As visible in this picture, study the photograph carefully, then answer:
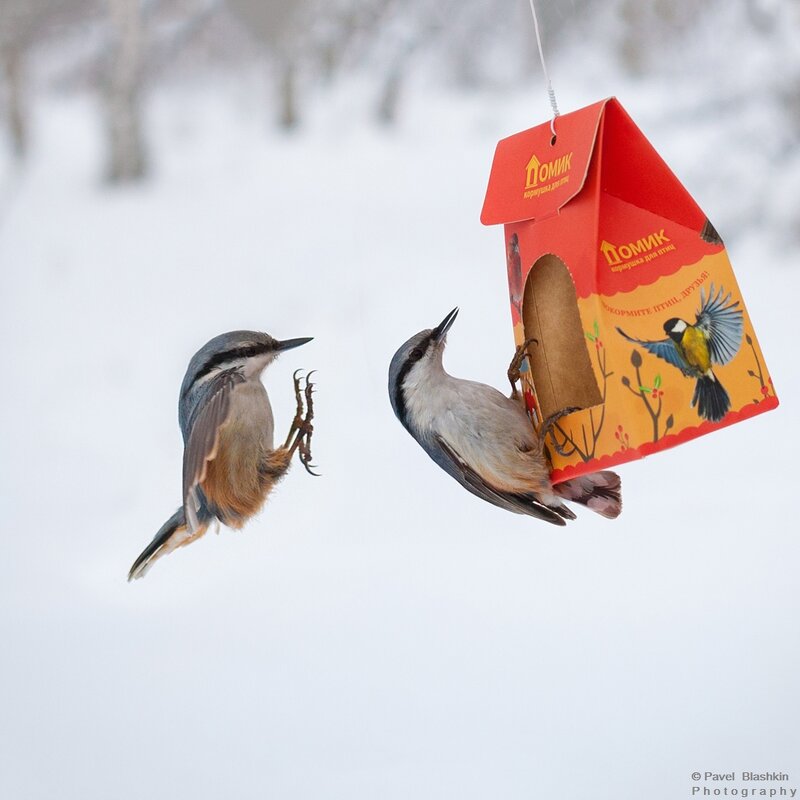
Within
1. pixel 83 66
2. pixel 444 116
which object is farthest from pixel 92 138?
pixel 444 116

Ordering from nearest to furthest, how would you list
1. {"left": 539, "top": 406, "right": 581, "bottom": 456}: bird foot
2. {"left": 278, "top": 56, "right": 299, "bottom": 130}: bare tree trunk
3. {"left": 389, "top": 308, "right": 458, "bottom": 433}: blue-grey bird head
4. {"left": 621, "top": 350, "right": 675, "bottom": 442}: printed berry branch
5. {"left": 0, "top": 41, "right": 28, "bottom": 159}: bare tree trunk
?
{"left": 621, "top": 350, "right": 675, "bottom": 442}: printed berry branch < {"left": 539, "top": 406, "right": 581, "bottom": 456}: bird foot < {"left": 389, "top": 308, "right": 458, "bottom": 433}: blue-grey bird head < {"left": 0, "top": 41, "right": 28, "bottom": 159}: bare tree trunk < {"left": 278, "top": 56, "right": 299, "bottom": 130}: bare tree trunk

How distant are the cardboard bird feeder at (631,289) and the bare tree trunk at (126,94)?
1.78m

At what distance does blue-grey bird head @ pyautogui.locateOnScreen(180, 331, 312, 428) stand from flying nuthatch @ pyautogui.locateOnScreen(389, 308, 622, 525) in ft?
0.59

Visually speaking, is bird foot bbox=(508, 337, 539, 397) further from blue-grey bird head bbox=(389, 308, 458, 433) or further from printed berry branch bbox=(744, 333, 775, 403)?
printed berry branch bbox=(744, 333, 775, 403)

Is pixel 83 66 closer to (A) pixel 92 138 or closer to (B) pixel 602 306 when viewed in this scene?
(A) pixel 92 138

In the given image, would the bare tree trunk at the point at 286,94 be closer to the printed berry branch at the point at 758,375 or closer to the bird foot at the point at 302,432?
the bird foot at the point at 302,432

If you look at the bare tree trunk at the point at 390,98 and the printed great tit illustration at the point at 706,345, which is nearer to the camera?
the printed great tit illustration at the point at 706,345

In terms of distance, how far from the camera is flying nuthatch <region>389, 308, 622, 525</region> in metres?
1.42

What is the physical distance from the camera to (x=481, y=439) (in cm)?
143

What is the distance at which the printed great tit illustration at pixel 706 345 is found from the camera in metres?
1.30

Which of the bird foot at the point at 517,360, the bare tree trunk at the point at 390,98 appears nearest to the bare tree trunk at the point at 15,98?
the bare tree trunk at the point at 390,98

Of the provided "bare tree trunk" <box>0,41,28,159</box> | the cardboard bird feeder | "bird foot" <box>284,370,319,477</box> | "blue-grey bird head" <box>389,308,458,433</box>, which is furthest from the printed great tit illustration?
"bare tree trunk" <box>0,41,28,159</box>

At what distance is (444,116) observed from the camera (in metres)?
3.14

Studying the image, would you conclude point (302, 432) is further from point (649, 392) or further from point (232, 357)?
point (649, 392)
